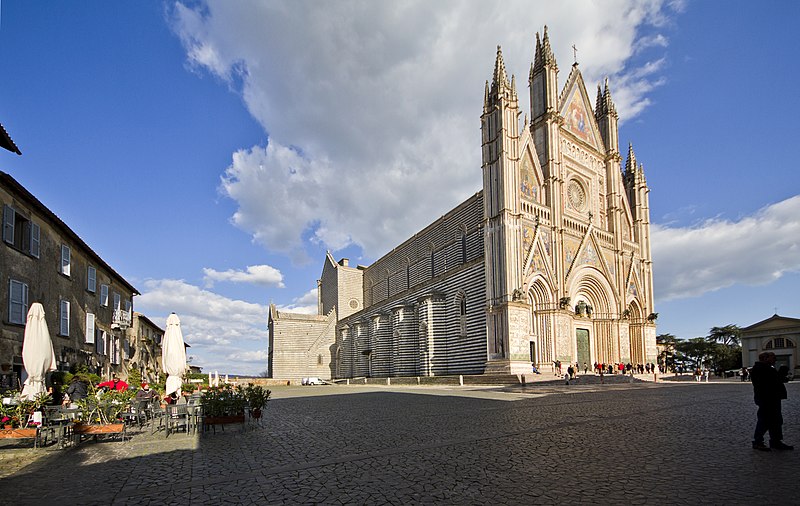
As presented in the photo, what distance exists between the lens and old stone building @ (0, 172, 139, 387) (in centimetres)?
1638

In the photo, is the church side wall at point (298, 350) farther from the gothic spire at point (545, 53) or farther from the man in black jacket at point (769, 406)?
the man in black jacket at point (769, 406)

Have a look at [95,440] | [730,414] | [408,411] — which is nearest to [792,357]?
[730,414]

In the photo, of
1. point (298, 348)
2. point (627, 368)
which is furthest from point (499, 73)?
point (298, 348)

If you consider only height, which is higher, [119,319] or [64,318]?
[119,319]

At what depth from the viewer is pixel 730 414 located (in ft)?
41.2

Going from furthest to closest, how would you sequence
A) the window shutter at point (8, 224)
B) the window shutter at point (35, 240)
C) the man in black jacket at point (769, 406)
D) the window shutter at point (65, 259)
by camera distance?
the window shutter at point (65, 259) → the window shutter at point (35, 240) → the window shutter at point (8, 224) → the man in black jacket at point (769, 406)

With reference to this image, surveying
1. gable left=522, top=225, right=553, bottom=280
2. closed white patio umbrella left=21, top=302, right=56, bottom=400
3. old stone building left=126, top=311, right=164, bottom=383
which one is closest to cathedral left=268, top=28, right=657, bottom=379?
gable left=522, top=225, right=553, bottom=280

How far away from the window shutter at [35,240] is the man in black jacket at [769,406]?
2097 cm

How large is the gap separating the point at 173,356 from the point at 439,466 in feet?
36.6

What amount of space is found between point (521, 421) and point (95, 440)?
31.3 ft

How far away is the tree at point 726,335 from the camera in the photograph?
6844 centimetres

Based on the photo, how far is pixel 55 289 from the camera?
65.9 feet

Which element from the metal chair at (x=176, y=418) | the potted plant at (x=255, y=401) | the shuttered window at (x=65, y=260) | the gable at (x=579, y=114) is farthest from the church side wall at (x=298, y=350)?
the potted plant at (x=255, y=401)

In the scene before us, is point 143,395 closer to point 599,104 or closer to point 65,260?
point 65,260
